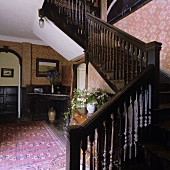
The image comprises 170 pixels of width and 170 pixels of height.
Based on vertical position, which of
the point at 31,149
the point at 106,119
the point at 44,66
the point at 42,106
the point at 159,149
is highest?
the point at 44,66

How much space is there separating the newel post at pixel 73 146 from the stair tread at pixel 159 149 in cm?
73

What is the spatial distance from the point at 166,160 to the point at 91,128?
739 millimetres

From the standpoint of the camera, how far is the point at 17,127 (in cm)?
421

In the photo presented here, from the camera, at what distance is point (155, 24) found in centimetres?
292

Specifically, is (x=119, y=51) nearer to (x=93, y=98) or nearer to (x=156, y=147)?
(x=93, y=98)

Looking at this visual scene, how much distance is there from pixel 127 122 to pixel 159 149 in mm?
376

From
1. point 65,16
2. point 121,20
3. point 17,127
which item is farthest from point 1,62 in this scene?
point 121,20

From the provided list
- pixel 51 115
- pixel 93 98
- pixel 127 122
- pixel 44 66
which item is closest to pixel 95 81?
pixel 93 98

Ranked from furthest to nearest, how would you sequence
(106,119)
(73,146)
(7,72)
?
(7,72)
(106,119)
(73,146)

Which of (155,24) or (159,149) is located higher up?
(155,24)

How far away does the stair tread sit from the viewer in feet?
4.08

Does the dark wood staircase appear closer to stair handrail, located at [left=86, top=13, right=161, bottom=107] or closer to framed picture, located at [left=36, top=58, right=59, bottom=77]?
stair handrail, located at [left=86, top=13, right=161, bottom=107]

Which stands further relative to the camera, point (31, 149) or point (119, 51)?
point (31, 149)

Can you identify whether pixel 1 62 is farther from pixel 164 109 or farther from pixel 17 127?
→ pixel 164 109
